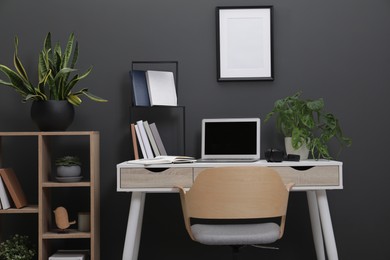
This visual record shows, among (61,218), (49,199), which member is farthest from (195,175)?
(49,199)

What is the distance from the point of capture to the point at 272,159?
3314 mm

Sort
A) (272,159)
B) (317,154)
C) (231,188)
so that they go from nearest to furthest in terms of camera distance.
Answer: (231,188) < (272,159) < (317,154)

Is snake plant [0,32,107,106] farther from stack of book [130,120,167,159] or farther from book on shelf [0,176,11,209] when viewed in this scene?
book on shelf [0,176,11,209]

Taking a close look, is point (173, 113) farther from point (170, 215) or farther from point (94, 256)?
point (94, 256)

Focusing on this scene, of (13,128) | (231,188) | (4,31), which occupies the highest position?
(4,31)

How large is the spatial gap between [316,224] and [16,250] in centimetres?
183

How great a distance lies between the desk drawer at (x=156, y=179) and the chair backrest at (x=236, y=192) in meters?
0.38

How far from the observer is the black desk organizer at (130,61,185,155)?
3818 millimetres

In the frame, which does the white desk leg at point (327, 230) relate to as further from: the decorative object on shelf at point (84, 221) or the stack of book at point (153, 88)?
the decorative object on shelf at point (84, 221)

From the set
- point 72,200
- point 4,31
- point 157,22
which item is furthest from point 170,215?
point 4,31

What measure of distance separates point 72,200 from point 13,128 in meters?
0.62

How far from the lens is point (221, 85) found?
12.6 feet

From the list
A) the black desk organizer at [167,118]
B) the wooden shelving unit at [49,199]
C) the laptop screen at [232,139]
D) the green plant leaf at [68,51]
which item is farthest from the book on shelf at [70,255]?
the green plant leaf at [68,51]

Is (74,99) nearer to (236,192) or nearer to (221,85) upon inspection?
(221,85)
